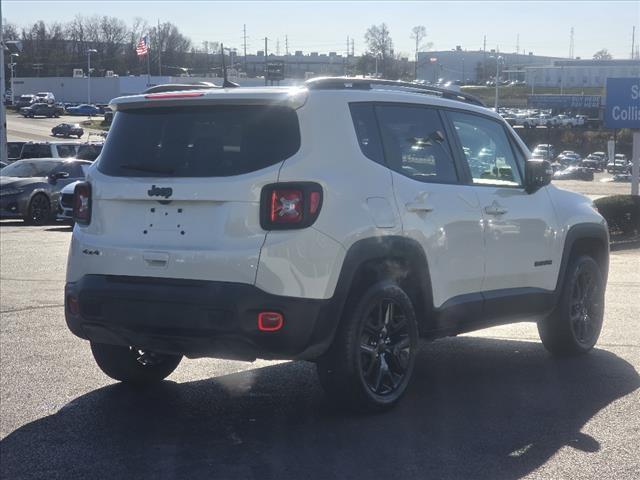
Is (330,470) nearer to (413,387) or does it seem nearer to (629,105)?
(413,387)

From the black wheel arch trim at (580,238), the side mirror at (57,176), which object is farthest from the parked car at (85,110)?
the black wheel arch trim at (580,238)

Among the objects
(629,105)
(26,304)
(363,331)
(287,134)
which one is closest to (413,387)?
(363,331)

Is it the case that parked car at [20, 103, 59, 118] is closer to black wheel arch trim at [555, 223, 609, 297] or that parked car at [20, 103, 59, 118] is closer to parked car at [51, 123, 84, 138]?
parked car at [51, 123, 84, 138]

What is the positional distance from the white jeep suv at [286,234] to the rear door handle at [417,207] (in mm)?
12

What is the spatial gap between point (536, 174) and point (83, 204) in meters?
3.40

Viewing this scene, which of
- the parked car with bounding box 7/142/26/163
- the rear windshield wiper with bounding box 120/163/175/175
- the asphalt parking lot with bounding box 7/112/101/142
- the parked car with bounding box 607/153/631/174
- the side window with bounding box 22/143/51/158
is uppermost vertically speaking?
the rear windshield wiper with bounding box 120/163/175/175

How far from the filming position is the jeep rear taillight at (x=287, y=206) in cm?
581

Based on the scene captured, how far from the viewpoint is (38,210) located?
24.2 m

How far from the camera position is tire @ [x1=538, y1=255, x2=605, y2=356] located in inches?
323

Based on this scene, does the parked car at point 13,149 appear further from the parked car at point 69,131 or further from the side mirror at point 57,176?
the parked car at point 69,131

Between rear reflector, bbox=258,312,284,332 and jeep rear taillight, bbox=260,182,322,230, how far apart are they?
0.48 m

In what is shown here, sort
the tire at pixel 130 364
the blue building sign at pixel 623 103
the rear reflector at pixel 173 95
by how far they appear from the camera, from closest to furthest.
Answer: the rear reflector at pixel 173 95, the tire at pixel 130 364, the blue building sign at pixel 623 103

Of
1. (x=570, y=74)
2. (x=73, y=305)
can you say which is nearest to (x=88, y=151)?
(x=73, y=305)

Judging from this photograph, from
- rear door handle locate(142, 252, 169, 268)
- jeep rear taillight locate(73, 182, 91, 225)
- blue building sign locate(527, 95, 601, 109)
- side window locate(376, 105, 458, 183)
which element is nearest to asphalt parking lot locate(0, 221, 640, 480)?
rear door handle locate(142, 252, 169, 268)
